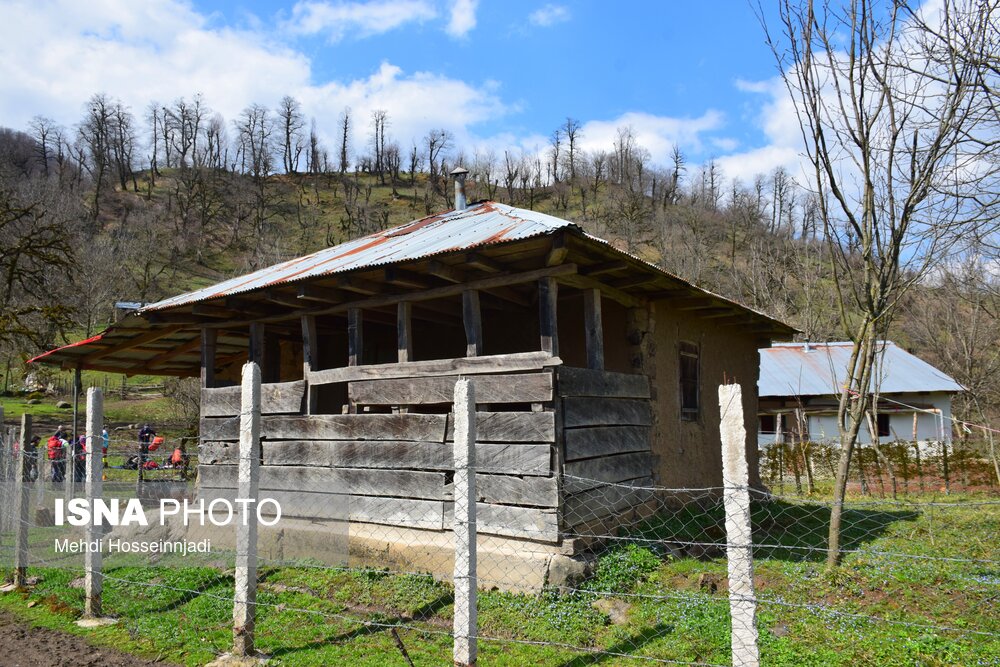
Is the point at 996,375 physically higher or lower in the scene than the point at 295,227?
lower

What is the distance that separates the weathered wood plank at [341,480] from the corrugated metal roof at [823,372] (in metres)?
19.3

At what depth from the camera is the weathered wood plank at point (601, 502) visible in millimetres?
6742

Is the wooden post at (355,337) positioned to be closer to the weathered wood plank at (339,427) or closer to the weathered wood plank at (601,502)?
the weathered wood plank at (339,427)

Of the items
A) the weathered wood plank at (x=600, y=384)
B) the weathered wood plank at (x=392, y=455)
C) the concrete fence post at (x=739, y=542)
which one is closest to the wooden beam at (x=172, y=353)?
the weathered wood plank at (x=392, y=455)

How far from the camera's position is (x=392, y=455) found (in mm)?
7668

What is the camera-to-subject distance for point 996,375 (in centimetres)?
2708

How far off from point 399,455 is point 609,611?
286cm

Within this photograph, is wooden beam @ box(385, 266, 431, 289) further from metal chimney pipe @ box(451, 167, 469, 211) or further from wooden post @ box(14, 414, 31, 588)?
wooden post @ box(14, 414, 31, 588)

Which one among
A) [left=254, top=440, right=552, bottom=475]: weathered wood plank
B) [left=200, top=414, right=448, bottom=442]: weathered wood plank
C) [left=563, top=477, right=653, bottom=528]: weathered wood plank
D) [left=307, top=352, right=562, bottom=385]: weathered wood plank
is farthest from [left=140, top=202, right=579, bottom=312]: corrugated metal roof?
[left=563, top=477, right=653, bottom=528]: weathered wood plank

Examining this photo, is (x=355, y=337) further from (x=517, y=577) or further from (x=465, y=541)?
(x=465, y=541)

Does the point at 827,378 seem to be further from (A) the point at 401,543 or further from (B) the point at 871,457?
(A) the point at 401,543

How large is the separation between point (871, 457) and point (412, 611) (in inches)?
563

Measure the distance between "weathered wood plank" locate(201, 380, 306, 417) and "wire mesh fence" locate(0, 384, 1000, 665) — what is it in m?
0.50

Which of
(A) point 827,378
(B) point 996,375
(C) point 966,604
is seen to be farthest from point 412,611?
(B) point 996,375
